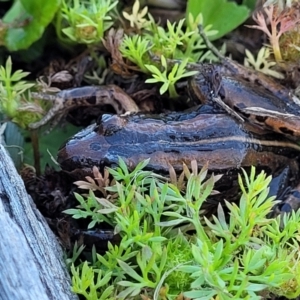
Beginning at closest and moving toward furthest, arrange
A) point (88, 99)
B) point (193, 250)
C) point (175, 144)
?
1. point (193, 250)
2. point (175, 144)
3. point (88, 99)

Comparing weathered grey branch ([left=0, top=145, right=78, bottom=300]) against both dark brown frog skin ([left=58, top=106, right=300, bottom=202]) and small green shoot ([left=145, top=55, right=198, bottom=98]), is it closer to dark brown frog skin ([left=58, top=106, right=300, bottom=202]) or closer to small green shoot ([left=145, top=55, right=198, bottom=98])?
dark brown frog skin ([left=58, top=106, right=300, bottom=202])

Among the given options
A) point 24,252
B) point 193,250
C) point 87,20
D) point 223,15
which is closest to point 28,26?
point 87,20

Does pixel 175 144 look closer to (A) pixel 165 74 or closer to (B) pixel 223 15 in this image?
(A) pixel 165 74

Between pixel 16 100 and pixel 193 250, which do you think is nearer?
pixel 193 250

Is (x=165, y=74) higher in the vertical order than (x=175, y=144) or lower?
higher

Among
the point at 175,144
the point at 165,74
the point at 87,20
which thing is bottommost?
the point at 175,144

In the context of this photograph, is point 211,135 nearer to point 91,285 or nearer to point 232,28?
point 232,28
